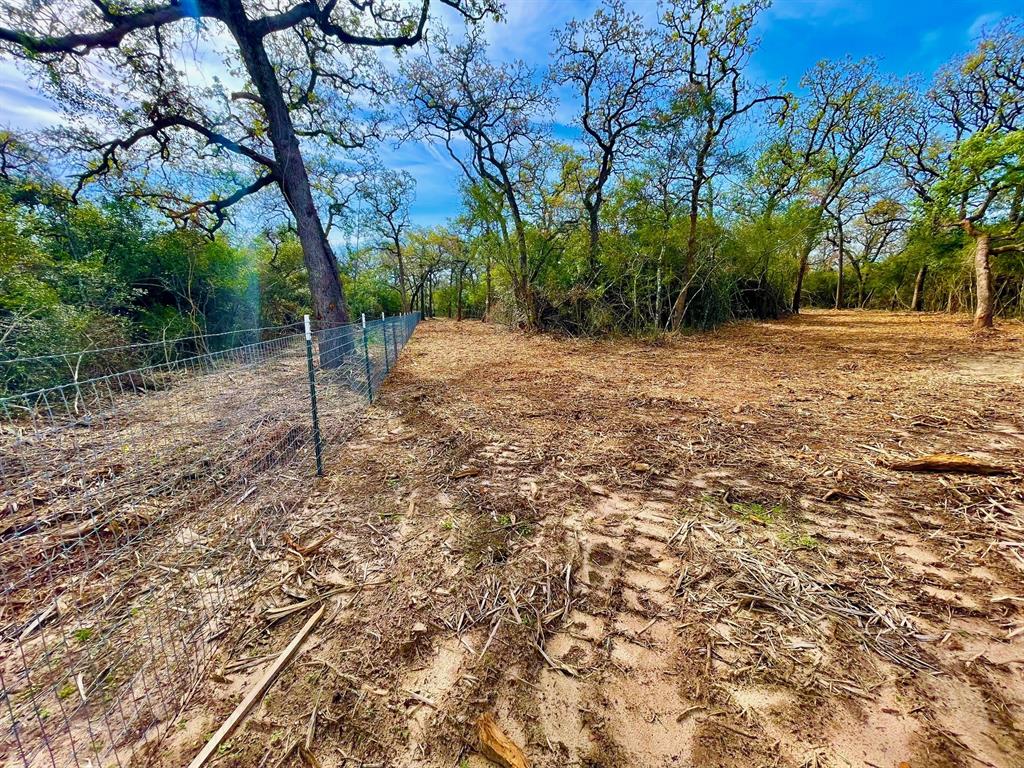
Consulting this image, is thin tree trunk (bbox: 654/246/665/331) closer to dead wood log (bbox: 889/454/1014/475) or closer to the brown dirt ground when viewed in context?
the brown dirt ground

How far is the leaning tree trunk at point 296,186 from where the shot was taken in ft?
16.7

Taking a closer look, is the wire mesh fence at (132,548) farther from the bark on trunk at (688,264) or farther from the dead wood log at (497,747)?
the bark on trunk at (688,264)

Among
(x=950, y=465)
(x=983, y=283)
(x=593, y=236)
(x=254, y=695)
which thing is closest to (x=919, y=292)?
(x=983, y=283)

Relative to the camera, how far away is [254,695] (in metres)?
1.18

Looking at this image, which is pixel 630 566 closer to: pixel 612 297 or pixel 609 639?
pixel 609 639

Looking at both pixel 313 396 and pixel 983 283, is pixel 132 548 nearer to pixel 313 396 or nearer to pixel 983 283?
pixel 313 396

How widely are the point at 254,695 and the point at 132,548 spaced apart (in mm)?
1368

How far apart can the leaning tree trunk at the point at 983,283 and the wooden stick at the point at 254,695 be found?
40.4 feet

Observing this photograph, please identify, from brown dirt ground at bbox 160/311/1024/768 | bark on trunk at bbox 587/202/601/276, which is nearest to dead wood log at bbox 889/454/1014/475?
brown dirt ground at bbox 160/311/1024/768

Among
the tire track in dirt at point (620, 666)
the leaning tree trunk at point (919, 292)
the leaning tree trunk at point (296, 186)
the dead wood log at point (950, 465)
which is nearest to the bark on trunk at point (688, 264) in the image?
the dead wood log at point (950, 465)

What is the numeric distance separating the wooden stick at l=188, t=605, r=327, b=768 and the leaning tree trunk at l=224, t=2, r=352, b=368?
410 cm

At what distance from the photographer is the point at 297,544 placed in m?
1.96

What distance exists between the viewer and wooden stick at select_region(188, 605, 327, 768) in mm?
1025

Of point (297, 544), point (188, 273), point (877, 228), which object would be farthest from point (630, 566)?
point (877, 228)
